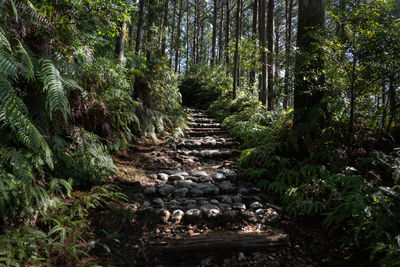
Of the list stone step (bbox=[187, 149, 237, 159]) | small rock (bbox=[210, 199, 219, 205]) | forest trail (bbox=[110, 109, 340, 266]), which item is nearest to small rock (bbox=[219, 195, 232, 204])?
forest trail (bbox=[110, 109, 340, 266])

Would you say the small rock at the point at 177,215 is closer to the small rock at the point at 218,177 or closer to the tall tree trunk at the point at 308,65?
the small rock at the point at 218,177

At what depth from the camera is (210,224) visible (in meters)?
2.88

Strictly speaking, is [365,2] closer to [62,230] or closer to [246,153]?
[246,153]

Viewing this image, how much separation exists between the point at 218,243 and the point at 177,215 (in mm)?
731

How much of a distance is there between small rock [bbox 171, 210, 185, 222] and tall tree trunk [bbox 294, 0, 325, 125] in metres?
2.58

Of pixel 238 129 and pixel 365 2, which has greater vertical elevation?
pixel 365 2

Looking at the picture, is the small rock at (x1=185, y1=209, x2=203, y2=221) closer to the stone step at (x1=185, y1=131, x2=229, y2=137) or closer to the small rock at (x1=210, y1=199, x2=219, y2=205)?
the small rock at (x1=210, y1=199, x2=219, y2=205)

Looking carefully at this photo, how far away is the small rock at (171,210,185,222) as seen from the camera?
116 inches

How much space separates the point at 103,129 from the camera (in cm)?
411

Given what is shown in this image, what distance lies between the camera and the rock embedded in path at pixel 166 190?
3.62 metres

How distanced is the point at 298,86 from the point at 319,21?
148 cm

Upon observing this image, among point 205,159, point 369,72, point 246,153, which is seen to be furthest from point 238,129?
point 369,72

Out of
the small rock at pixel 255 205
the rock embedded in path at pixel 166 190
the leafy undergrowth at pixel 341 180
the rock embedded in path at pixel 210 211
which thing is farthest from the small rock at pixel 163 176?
the small rock at pixel 255 205

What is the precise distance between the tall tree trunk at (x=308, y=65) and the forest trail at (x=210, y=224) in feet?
5.91
